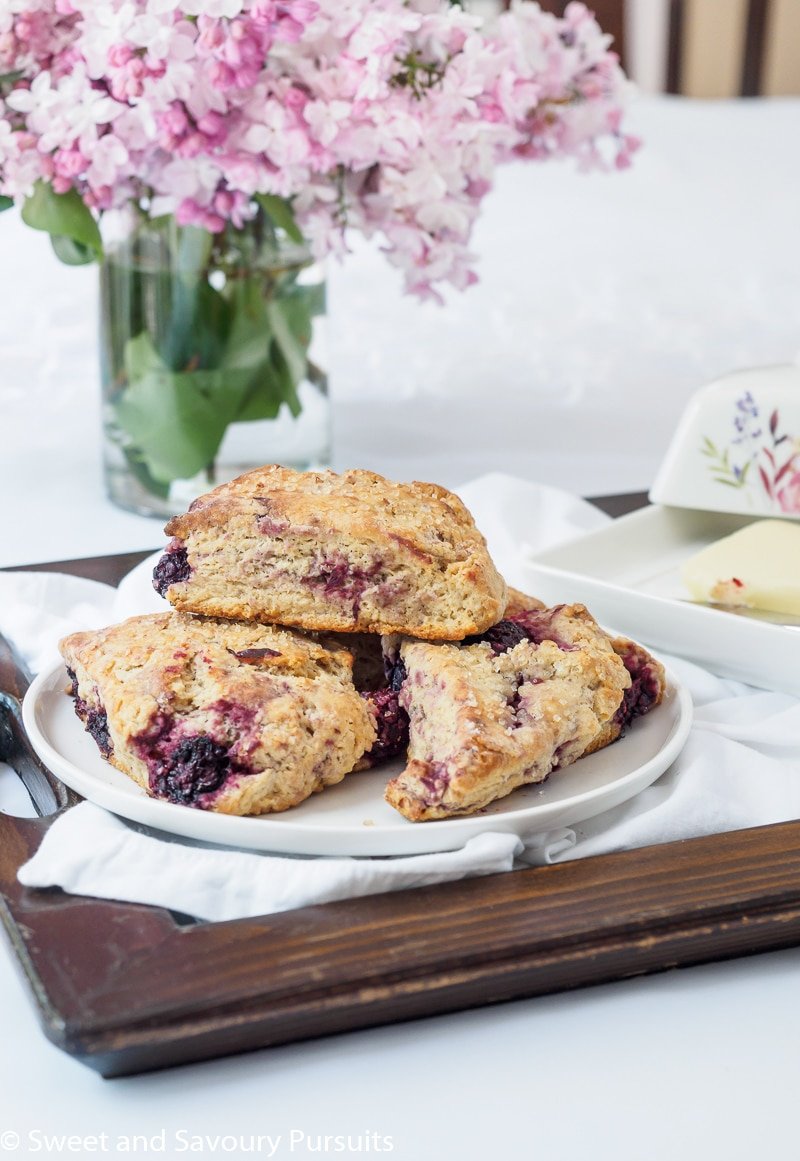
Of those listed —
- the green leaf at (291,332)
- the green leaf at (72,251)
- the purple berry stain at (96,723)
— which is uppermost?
the green leaf at (72,251)

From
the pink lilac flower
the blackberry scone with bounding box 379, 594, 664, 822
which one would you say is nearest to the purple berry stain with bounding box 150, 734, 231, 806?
the blackberry scone with bounding box 379, 594, 664, 822

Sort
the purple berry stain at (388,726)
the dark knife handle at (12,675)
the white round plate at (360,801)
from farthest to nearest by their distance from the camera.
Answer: the dark knife handle at (12,675)
the purple berry stain at (388,726)
the white round plate at (360,801)

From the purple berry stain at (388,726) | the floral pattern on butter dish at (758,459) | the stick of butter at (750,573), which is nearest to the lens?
the purple berry stain at (388,726)

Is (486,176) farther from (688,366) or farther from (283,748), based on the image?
(688,366)

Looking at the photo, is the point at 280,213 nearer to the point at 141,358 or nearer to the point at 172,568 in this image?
the point at 141,358

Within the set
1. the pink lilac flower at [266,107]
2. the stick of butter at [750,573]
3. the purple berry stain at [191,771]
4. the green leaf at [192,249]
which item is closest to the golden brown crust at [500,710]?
the purple berry stain at [191,771]

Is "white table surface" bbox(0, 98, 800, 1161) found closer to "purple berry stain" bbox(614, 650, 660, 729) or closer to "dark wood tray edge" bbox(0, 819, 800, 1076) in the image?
"dark wood tray edge" bbox(0, 819, 800, 1076)

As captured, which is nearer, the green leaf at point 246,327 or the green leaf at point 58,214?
the green leaf at point 58,214

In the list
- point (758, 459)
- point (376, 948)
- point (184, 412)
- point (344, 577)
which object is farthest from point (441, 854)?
point (184, 412)

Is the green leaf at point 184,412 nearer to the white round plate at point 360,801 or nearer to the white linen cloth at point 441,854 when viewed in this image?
the white linen cloth at point 441,854
